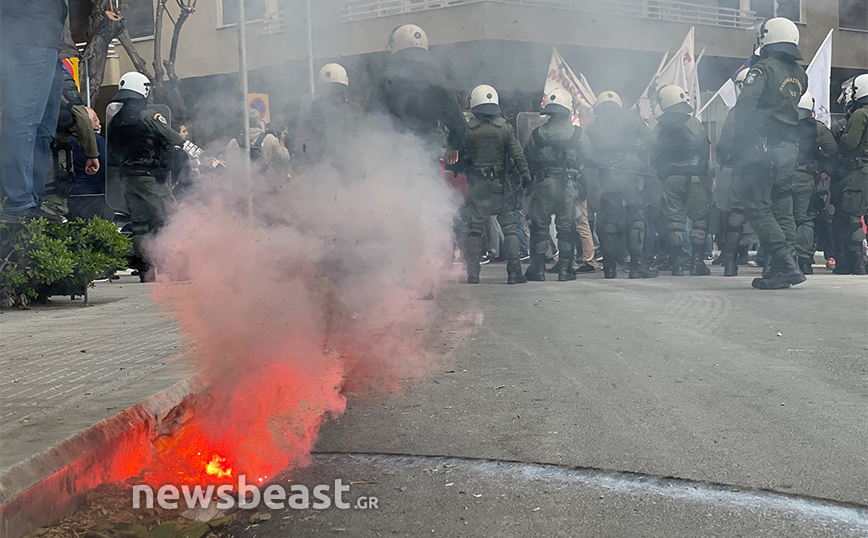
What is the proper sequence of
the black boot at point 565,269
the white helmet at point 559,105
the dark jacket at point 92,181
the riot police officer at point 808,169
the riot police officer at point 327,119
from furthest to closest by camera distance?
the black boot at point 565,269, the riot police officer at point 808,169, the dark jacket at point 92,181, the white helmet at point 559,105, the riot police officer at point 327,119

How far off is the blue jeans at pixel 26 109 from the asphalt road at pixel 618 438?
7.39ft

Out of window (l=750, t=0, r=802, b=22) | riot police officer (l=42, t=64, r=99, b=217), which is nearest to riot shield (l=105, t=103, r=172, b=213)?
riot police officer (l=42, t=64, r=99, b=217)

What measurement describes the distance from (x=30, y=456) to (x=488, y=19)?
230cm

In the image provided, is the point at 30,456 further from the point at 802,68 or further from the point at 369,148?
the point at 802,68

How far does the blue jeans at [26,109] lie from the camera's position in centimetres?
425

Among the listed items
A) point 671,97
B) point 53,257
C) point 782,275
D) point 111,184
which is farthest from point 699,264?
point 53,257

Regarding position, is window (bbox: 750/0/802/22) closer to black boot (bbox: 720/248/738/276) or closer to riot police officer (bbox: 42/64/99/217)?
riot police officer (bbox: 42/64/99/217)

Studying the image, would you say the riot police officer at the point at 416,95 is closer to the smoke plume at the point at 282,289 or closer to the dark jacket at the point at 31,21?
the smoke plume at the point at 282,289

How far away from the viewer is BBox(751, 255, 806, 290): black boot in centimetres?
834

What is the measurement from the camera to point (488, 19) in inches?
138

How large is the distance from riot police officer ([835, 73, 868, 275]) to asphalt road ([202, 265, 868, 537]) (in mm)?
4651

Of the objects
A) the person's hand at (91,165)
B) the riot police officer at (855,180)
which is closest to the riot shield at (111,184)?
the person's hand at (91,165)

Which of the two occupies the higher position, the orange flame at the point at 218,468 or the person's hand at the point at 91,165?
the person's hand at the point at 91,165

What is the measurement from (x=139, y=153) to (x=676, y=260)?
6371 millimetres
